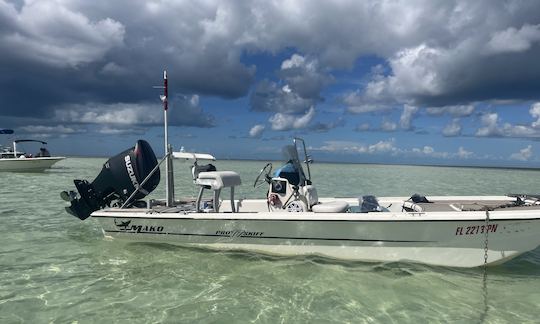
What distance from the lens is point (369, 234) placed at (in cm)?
723

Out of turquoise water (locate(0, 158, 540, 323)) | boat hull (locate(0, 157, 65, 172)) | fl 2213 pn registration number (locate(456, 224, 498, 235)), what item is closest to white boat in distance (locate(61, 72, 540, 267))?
fl 2213 pn registration number (locate(456, 224, 498, 235))

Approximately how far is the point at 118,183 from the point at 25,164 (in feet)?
112

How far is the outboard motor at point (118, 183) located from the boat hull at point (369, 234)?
1.19m

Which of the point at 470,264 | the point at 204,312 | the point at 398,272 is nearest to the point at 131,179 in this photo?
the point at 204,312

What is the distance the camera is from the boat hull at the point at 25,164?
3628cm

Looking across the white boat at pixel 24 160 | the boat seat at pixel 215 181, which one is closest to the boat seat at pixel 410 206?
the boat seat at pixel 215 181

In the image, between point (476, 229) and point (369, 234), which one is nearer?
point (476, 229)

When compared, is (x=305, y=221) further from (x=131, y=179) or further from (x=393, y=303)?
(x=131, y=179)

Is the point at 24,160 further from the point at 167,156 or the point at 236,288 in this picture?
the point at 236,288

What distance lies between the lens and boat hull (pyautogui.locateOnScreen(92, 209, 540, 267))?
6867 millimetres

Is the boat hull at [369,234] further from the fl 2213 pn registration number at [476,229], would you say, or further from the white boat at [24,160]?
the white boat at [24,160]

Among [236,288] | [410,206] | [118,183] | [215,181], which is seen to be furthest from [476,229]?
[118,183]

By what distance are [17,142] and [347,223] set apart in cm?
4285

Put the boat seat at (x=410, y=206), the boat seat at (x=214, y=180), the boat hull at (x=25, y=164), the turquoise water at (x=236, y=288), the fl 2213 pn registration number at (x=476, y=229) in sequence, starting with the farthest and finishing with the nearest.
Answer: the boat hull at (x=25, y=164) < the boat seat at (x=410, y=206) < the boat seat at (x=214, y=180) < the fl 2213 pn registration number at (x=476, y=229) < the turquoise water at (x=236, y=288)
